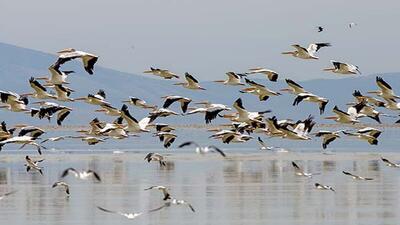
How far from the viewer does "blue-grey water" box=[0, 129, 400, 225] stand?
1208 inches

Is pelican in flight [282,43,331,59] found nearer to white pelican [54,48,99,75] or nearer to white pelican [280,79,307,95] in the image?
white pelican [280,79,307,95]

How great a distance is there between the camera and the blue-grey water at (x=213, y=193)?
30.7 m

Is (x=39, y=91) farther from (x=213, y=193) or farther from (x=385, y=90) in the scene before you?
(x=213, y=193)

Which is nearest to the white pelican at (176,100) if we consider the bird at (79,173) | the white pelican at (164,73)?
the white pelican at (164,73)

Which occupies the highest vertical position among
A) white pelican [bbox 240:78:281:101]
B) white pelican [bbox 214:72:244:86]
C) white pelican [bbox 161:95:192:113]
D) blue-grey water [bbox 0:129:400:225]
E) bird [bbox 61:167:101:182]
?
white pelican [bbox 214:72:244:86]

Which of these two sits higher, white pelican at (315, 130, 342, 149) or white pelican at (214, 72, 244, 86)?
white pelican at (214, 72, 244, 86)

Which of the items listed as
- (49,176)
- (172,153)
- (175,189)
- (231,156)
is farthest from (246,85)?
(172,153)

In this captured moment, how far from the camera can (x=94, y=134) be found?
3428 cm

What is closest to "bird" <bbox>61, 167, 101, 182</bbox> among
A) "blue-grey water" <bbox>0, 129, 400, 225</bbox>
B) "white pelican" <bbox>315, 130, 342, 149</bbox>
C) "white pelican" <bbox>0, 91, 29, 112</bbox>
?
"blue-grey water" <bbox>0, 129, 400, 225</bbox>

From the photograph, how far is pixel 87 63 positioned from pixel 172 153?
1510 inches

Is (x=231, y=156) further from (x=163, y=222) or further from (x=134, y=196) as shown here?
(x=163, y=222)

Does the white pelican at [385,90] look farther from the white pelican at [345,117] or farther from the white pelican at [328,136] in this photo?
the white pelican at [328,136]

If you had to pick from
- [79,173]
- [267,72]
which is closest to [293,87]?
[267,72]

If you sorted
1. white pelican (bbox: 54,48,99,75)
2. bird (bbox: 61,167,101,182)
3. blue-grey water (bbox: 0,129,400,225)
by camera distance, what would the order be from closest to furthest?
bird (bbox: 61,167,101,182) → white pelican (bbox: 54,48,99,75) → blue-grey water (bbox: 0,129,400,225)
